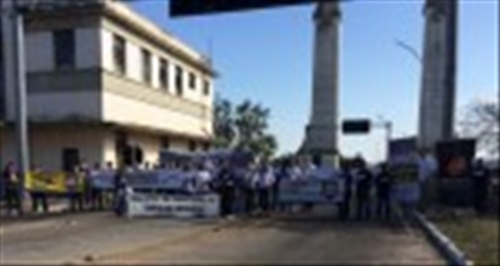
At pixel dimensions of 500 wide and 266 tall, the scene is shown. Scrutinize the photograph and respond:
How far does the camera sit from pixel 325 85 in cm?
6462

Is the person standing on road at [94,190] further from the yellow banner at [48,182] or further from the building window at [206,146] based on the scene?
the building window at [206,146]

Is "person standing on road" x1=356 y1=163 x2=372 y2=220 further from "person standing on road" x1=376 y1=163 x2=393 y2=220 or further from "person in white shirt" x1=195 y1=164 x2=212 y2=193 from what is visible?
"person in white shirt" x1=195 y1=164 x2=212 y2=193

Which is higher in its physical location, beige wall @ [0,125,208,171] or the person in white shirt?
beige wall @ [0,125,208,171]

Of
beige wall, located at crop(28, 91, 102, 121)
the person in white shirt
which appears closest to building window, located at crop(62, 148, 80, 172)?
beige wall, located at crop(28, 91, 102, 121)

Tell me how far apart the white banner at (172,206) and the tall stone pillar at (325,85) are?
30896mm

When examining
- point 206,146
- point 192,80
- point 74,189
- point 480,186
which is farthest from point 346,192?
point 206,146

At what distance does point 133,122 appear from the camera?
52.5m

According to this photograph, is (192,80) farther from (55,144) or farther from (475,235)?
(475,235)

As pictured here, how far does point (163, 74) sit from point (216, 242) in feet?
125

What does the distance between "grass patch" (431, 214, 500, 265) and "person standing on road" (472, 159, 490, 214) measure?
555 mm

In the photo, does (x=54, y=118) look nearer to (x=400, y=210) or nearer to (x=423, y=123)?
(x=423, y=123)

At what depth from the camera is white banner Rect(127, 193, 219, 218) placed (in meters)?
31.0

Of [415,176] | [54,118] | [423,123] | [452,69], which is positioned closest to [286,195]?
[415,176]

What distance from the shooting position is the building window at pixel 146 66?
5531cm
